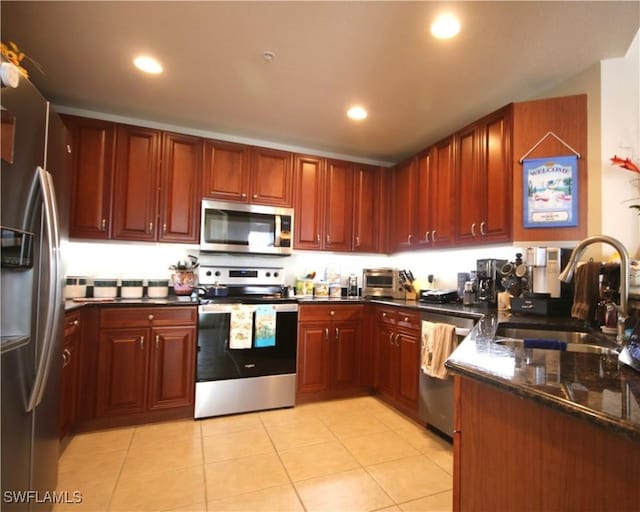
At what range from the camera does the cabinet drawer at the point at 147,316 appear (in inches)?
93.4

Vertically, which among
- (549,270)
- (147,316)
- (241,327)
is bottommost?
(241,327)

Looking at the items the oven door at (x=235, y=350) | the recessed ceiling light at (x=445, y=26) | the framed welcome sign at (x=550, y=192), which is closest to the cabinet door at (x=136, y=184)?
the oven door at (x=235, y=350)

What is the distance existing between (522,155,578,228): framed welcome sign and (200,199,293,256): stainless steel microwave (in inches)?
76.7

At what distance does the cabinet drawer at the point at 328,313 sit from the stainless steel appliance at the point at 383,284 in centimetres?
35

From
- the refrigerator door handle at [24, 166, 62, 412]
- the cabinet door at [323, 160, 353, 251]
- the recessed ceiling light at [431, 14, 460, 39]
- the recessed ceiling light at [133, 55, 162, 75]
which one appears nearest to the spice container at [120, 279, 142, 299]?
the refrigerator door handle at [24, 166, 62, 412]

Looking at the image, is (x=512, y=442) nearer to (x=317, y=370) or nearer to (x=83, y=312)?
(x=317, y=370)

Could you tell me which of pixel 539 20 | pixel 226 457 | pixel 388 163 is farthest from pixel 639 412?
pixel 388 163

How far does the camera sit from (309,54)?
1.97 m

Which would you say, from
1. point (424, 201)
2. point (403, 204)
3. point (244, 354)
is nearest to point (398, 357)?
point (244, 354)

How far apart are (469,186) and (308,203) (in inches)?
58.6

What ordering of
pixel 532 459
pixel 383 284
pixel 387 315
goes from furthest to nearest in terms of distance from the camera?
1. pixel 383 284
2. pixel 387 315
3. pixel 532 459

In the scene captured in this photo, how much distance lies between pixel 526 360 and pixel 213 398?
232 cm

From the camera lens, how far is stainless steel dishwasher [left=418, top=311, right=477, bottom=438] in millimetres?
2154

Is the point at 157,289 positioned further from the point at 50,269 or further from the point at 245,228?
the point at 50,269
